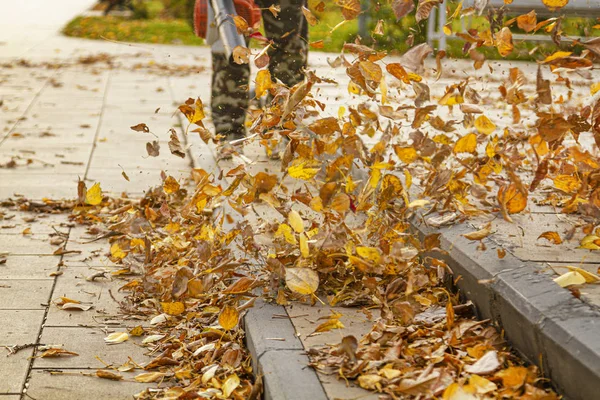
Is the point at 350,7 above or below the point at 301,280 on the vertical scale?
above

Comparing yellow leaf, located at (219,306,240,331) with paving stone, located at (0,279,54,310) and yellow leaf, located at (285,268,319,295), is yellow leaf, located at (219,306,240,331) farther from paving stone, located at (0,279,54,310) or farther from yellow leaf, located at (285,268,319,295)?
paving stone, located at (0,279,54,310)

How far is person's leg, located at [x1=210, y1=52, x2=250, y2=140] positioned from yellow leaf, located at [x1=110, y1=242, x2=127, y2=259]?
63.0 inches

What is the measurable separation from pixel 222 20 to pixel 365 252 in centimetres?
228

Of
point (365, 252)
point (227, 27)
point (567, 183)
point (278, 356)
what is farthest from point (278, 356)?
point (227, 27)

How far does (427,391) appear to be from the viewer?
2504 millimetres

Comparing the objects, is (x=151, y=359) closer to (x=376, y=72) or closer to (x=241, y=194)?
(x=241, y=194)

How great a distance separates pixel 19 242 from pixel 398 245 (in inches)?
86.1

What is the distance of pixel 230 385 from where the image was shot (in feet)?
9.26

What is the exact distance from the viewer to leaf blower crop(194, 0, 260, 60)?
4.91m

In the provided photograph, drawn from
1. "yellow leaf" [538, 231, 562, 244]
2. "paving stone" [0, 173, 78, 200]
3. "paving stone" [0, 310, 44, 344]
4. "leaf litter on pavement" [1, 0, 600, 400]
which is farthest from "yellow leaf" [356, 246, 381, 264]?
"paving stone" [0, 173, 78, 200]

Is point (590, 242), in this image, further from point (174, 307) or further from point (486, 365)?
point (174, 307)

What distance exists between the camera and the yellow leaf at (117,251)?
406 centimetres

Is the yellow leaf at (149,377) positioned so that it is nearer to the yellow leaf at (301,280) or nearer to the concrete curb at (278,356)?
the concrete curb at (278,356)

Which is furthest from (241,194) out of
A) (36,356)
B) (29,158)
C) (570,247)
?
(29,158)
